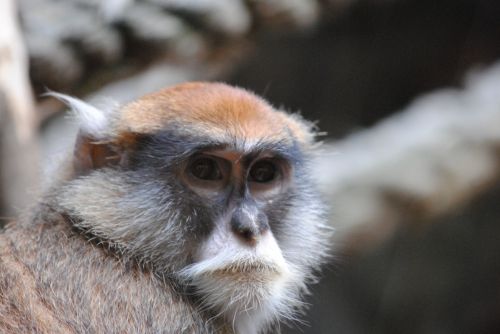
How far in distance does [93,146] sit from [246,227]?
58 centimetres

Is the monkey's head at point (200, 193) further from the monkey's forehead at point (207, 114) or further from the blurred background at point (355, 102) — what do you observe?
the blurred background at point (355, 102)

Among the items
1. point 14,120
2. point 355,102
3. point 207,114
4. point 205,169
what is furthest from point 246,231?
point 355,102

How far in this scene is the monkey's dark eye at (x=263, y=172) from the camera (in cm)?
258

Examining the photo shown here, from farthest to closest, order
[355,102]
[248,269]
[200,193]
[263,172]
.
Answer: [355,102], [263,172], [200,193], [248,269]

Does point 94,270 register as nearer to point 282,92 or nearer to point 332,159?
point 332,159

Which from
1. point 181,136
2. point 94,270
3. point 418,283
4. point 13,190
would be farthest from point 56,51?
point 418,283

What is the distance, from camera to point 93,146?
261cm

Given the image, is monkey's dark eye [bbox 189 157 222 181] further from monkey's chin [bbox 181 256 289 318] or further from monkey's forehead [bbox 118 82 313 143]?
monkey's chin [bbox 181 256 289 318]

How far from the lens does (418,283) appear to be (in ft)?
17.1

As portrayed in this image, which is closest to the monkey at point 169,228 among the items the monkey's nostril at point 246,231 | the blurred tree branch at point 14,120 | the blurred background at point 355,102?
the monkey's nostril at point 246,231

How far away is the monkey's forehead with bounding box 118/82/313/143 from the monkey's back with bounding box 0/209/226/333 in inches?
15.4

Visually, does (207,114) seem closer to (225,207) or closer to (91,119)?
(225,207)

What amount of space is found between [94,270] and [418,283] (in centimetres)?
325

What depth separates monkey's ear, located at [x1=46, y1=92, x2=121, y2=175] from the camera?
2.58m
